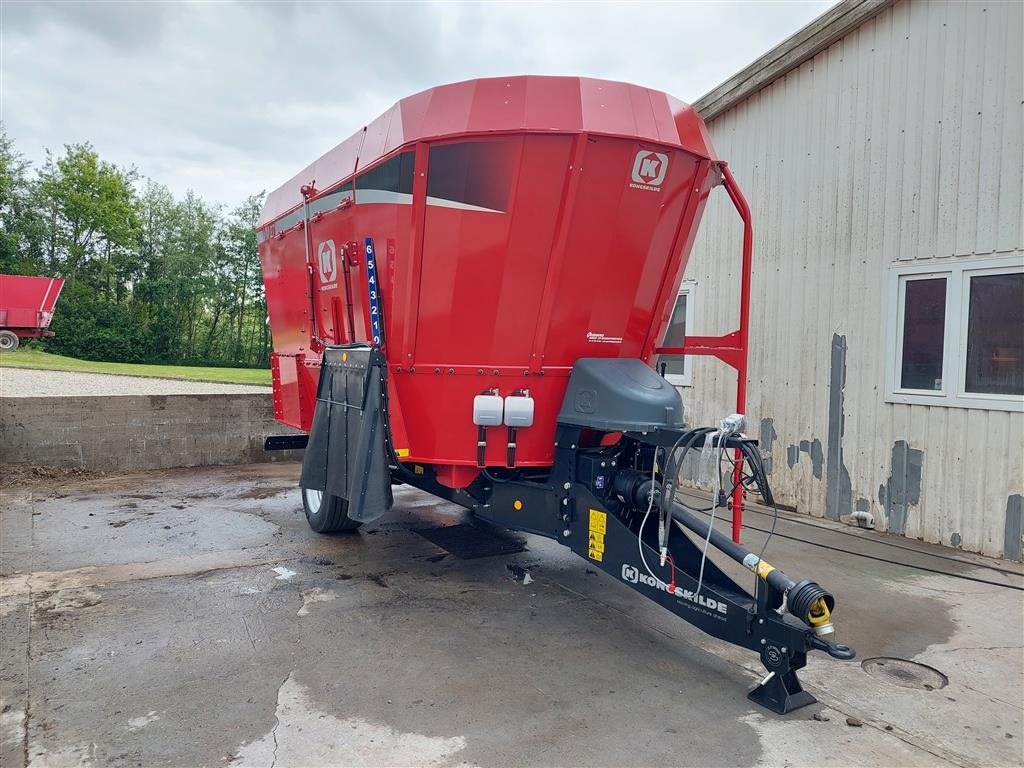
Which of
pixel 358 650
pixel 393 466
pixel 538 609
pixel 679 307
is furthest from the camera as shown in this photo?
pixel 679 307

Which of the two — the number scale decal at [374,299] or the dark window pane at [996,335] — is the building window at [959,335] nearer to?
the dark window pane at [996,335]

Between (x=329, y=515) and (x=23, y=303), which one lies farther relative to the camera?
(x=23, y=303)

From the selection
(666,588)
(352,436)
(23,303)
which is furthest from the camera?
(23,303)

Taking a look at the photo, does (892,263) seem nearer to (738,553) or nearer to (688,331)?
(688,331)

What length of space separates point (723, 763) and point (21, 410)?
29.3ft

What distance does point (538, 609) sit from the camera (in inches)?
179

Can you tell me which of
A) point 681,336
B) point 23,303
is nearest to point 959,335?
point 681,336

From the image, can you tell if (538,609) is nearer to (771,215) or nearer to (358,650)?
(358,650)

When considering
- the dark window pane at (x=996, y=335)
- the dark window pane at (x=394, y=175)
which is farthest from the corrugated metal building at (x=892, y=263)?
the dark window pane at (x=394, y=175)

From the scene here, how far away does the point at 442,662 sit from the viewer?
3719 millimetres

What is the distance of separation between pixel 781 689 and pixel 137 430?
344 inches

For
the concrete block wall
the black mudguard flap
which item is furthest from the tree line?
the black mudguard flap

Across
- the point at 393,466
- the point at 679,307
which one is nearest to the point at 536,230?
the point at 393,466

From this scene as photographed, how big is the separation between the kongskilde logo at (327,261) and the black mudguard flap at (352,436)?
0.60 meters
